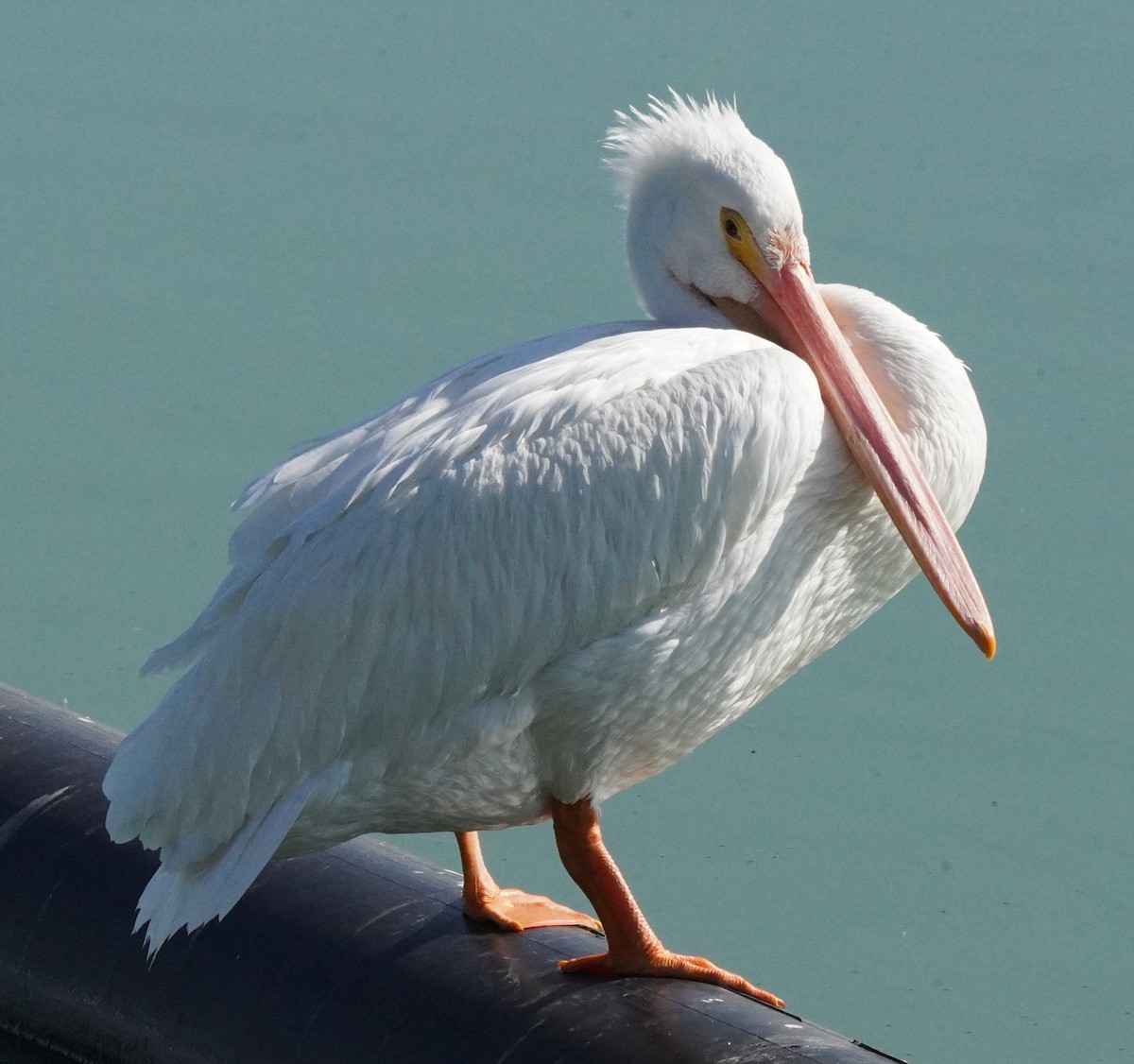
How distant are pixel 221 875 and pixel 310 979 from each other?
0.21 meters

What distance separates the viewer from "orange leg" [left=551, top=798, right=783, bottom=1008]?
257 cm

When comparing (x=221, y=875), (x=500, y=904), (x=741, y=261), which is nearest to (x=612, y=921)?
(x=500, y=904)

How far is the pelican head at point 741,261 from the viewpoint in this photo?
8.35 ft

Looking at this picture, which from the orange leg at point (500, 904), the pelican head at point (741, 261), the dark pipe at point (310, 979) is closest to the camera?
the dark pipe at point (310, 979)

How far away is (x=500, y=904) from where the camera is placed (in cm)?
269

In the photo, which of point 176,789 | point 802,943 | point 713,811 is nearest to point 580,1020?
point 176,789

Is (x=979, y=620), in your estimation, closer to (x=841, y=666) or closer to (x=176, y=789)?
(x=176, y=789)

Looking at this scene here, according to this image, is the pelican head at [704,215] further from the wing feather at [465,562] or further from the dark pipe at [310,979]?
the dark pipe at [310,979]

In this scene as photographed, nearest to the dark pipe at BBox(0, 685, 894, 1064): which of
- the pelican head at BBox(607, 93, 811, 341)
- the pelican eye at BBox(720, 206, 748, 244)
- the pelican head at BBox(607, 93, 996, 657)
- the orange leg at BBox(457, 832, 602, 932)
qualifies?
the orange leg at BBox(457, 832, 602, 932)

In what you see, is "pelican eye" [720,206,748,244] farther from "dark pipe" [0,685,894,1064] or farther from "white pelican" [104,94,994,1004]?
"dark pipe" [0,685,894,1064]

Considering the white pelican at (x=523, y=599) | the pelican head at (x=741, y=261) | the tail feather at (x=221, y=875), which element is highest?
the pelican head at (x=741, y=261)

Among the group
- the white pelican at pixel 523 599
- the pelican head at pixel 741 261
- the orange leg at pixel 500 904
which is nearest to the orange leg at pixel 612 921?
the white pelican at pixel 523 599

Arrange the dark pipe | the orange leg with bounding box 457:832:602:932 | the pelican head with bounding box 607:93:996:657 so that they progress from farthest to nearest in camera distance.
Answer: the orange leg with bounding box 457:832:602:932, the pelican head with bounding box 607:93:996:657, the dark pipe

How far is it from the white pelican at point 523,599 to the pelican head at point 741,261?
0.04ft
